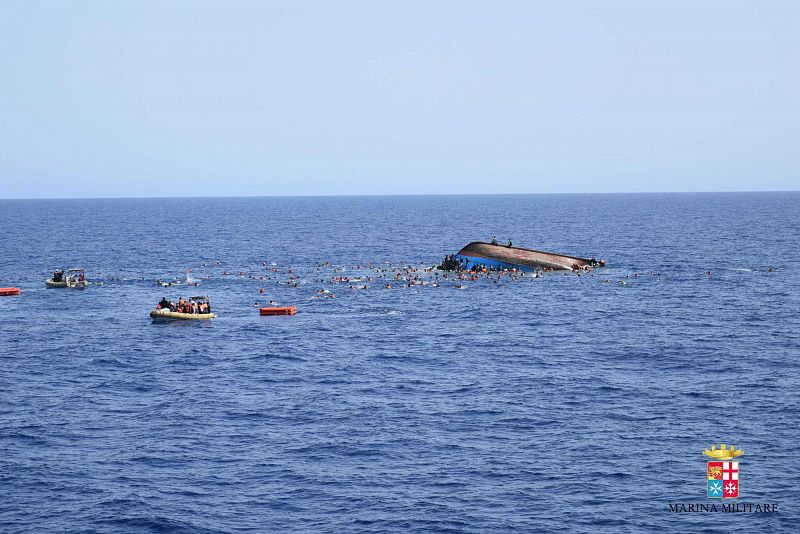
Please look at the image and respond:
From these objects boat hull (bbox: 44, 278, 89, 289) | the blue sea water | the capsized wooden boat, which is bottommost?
the blue sea water

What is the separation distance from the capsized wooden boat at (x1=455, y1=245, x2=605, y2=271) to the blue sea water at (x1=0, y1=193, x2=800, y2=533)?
82.4ft

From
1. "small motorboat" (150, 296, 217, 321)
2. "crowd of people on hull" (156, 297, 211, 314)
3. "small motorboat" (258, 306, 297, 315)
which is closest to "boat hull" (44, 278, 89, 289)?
"crowd of people on hull" (156, 297, 211, 314)

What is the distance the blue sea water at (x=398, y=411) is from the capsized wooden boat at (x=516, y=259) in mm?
25107

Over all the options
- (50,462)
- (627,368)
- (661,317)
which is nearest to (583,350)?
(627,368)

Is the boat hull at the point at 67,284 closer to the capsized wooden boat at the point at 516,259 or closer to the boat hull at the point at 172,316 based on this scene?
the boat hull at the point at 172,316

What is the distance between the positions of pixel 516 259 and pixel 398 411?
82877 millimetres

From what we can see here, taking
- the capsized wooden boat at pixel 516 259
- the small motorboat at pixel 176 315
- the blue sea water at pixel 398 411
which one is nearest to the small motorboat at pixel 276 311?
the blue sea water at pixel 398 411

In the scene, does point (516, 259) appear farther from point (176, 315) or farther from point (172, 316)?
point (172, 316)

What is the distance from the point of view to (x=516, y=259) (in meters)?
138

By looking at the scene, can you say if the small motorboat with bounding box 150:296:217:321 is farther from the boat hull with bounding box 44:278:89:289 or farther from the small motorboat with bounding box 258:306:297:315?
the boat hull with bounding box 44:278:89:289

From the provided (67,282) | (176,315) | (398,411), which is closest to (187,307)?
(176,315)

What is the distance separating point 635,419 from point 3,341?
60126mm

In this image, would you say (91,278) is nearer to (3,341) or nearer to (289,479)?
(3,341)

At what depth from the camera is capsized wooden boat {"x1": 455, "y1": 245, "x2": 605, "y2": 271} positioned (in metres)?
138
